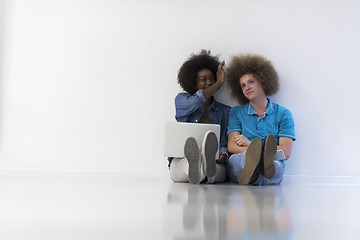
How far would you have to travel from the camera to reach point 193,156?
2373 mm

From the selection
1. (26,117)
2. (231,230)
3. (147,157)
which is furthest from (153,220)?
(26,117)

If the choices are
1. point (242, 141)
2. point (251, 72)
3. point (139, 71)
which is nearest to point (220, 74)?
point (251, 72)

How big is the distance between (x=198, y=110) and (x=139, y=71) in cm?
71

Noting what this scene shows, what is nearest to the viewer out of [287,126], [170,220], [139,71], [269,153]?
[170,220]

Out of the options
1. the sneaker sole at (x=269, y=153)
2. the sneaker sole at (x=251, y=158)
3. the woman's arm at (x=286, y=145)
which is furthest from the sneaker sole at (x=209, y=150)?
the woman's arm at (x=286, y=145)

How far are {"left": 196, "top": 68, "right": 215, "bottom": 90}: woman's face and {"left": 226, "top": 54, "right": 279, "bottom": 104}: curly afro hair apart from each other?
0.56 ft

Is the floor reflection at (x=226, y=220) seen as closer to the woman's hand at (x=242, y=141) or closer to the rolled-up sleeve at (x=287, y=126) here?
the woman's hand at (x=242, y=141)

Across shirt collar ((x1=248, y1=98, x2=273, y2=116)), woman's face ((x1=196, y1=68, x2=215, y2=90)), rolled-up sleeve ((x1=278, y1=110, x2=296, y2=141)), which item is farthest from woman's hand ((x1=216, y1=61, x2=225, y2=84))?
rolled-up sleeve ((x1=278, y1=110, x2=296, y2=141))

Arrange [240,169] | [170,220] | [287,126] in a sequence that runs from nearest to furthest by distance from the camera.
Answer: [170,220]
[240,169]
[287,126]

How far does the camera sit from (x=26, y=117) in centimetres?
350

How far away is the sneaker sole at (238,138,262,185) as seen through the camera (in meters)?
2.33

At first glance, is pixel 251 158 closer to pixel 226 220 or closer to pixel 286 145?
pixel 286 145

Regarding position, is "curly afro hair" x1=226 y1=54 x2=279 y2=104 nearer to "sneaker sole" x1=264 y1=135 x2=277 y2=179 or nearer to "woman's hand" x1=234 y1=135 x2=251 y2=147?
"woman's hand" x1=234 y1=135 x2=251 y2=147

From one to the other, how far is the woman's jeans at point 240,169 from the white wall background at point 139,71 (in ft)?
2.19
